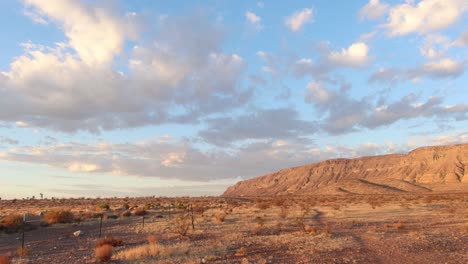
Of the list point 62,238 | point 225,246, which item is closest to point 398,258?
point 225,246

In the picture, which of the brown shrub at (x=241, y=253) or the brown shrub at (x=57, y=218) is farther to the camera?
the brown shrub at (x=57, y=218)

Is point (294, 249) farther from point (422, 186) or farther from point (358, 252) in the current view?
point (422, 186)

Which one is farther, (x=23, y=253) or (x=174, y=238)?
(x=174, y=238)

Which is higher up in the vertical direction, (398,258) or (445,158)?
(445,158)

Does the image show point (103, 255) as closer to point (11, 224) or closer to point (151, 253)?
point (151, 253)

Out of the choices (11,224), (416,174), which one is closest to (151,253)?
(11,224)

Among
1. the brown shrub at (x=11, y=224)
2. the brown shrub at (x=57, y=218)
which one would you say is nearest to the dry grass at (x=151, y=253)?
the brown shrub at (x=11, y=224)

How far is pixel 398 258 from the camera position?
621 inches

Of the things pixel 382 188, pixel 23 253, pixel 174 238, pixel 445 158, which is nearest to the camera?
pixel 23 253

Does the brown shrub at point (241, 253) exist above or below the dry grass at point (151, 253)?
below

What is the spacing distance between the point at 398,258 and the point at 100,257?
1146 cm

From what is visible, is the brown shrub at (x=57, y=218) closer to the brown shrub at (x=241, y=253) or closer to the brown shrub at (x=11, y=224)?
the brown shrub at (x=11, y=224)

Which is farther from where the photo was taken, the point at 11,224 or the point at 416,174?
the point at 416,174

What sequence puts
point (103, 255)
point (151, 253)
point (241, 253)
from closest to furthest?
1. point (103, 255)
2. point (241, 253)
3. point (151, 253)
